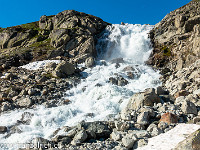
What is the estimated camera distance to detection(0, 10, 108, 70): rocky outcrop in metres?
52.6

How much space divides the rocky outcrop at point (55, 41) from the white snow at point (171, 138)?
3783 cm

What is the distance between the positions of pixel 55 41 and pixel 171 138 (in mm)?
56135

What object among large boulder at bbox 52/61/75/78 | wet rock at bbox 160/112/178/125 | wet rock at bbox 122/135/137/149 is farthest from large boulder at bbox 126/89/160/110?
large boulder at bbox 52/61/75/78

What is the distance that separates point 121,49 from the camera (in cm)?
6097

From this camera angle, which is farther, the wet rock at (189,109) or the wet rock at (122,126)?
the wet rock at (189,109)

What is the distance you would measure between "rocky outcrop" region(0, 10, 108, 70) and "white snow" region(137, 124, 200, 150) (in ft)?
124

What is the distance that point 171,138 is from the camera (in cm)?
1145

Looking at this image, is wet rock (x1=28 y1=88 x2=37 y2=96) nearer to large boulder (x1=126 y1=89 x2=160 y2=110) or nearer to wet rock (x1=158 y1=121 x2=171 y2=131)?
large boulder (x1=126 y1=89 x2=160 y2=110)

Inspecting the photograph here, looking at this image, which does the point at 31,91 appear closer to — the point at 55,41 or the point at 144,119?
the point at 144,119

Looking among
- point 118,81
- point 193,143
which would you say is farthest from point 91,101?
point 193,143

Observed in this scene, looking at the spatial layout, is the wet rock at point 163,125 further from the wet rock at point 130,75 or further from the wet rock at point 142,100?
the wet rock at point 130,75

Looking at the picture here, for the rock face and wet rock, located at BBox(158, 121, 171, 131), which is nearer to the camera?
wet rock, located at BBox(158, 121, 171, 131)

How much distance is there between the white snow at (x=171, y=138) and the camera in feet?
34.8

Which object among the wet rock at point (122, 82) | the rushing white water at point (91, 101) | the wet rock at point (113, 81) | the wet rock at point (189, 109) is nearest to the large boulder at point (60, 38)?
the rushing white water at point (91, 101)
